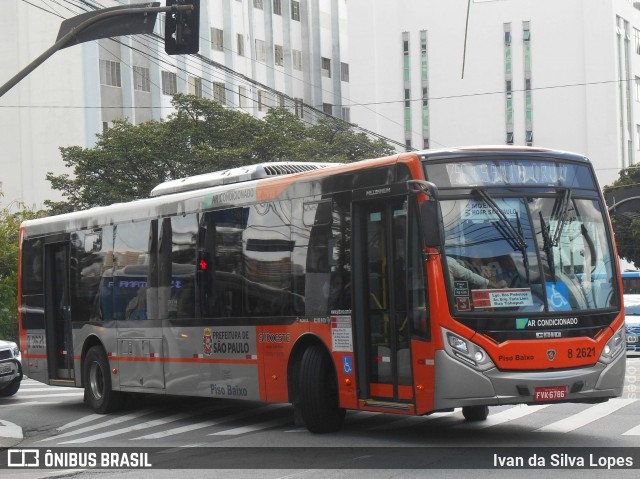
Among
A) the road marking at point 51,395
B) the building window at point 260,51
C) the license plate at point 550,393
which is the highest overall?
the building window at point 260,51

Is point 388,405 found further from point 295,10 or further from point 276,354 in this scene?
point 295,10

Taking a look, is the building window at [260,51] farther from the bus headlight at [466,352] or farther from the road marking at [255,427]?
the bus headlight at [466,352]

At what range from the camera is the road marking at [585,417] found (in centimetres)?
1388

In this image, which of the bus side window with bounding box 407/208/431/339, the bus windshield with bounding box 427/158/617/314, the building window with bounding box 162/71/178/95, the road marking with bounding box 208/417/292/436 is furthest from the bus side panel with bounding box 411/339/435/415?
the building window with bounding box 162/71/178/95

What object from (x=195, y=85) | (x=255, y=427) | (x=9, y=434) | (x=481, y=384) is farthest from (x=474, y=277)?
(x=195, y=85)

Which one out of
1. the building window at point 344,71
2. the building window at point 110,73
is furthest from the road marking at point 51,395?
the building window at point 344,71

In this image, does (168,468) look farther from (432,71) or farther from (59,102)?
(432,71)

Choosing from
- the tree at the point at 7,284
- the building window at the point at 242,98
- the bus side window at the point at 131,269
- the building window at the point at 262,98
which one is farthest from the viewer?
the building window at the point at 262,98

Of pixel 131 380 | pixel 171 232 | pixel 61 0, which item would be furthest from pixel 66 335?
pixel 61 0

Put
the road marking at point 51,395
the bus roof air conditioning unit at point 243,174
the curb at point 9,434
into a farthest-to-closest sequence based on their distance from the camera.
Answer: the road marking at point 51,395, the bus roof air conditioning unit at point 243,174, the curb at point 9,434

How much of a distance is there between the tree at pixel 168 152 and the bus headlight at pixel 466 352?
34.1m

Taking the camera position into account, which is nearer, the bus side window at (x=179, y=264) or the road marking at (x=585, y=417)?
the road marking at (x=585, y=417)

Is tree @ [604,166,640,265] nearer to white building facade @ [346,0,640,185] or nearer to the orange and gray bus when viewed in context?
white building facade @ [346,0,640,185]

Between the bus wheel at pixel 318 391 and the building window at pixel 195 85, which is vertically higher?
the building window at pixel 195 85
